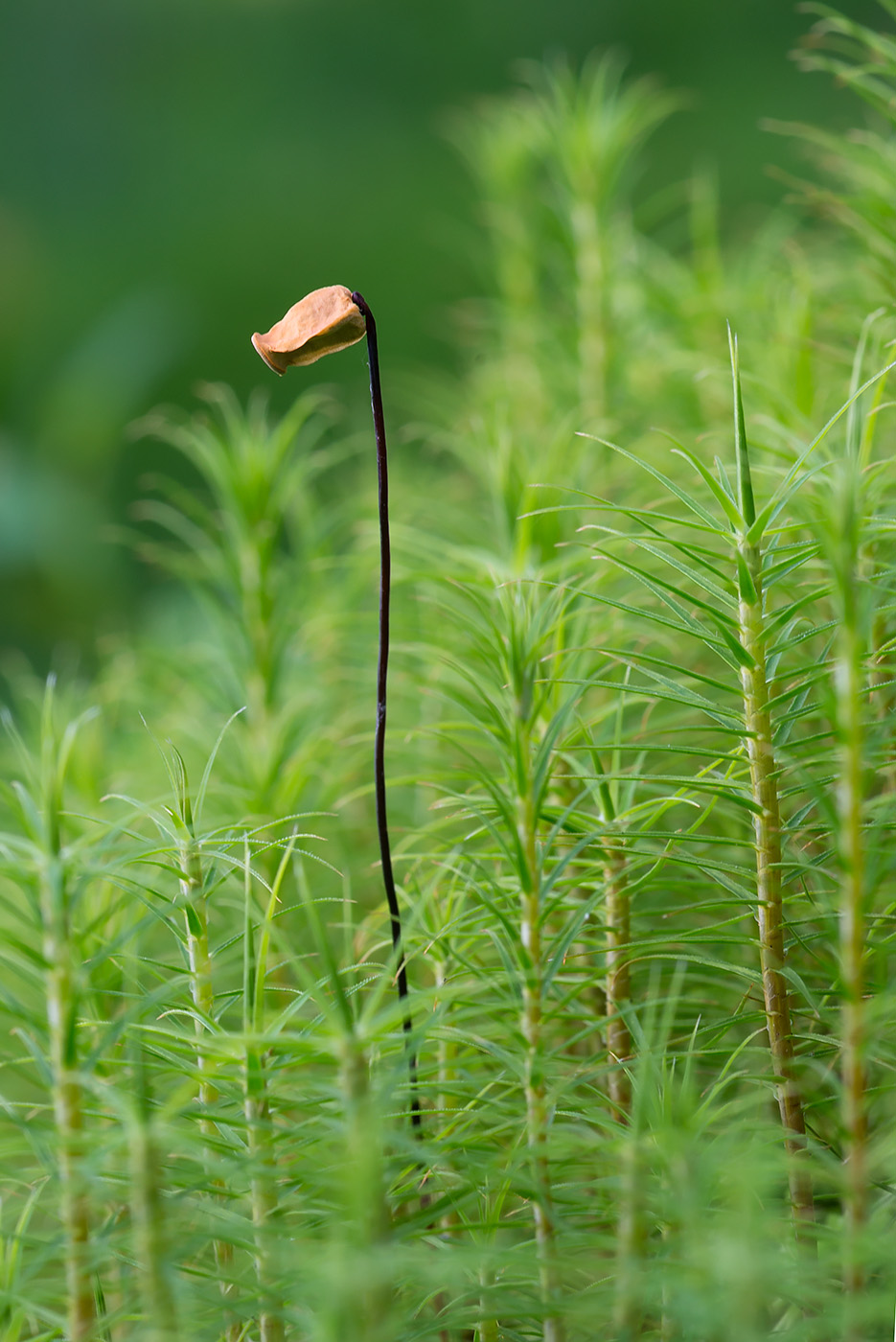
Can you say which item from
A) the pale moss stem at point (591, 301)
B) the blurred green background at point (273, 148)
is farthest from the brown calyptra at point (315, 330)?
the blurred green background at point (273, 148)

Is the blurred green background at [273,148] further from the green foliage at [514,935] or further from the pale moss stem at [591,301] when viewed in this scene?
the green foliage at [514,935]

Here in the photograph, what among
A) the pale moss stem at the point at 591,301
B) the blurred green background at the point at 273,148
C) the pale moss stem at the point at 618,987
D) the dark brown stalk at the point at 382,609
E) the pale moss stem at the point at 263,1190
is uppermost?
the blurred green background at the point at 273,148

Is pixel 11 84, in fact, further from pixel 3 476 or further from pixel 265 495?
pixel 265 495

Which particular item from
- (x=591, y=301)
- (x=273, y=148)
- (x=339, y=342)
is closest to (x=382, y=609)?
(x=339, y=342)

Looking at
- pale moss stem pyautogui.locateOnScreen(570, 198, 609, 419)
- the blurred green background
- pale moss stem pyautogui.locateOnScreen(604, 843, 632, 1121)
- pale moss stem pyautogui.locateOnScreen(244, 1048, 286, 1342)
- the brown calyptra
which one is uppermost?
the blurred green background

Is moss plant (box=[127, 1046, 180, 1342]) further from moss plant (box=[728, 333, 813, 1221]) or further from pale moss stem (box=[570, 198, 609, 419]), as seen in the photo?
pale moss stem (box=[570, 198, 609, 419])

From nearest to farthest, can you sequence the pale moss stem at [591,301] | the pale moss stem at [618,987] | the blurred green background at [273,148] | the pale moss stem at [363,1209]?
the pale moss stem at [363,1209], the pale moss stem at [618,987], the pale moss stem at [591,301], the blurred green background at [273,148]

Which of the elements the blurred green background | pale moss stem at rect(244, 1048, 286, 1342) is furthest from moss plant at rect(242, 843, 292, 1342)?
the blurred green background

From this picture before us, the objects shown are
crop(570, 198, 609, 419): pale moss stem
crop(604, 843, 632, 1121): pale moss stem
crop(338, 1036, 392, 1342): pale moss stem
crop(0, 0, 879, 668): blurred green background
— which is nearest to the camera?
crop(338, 1036, 392, 1342): pale moss stem
